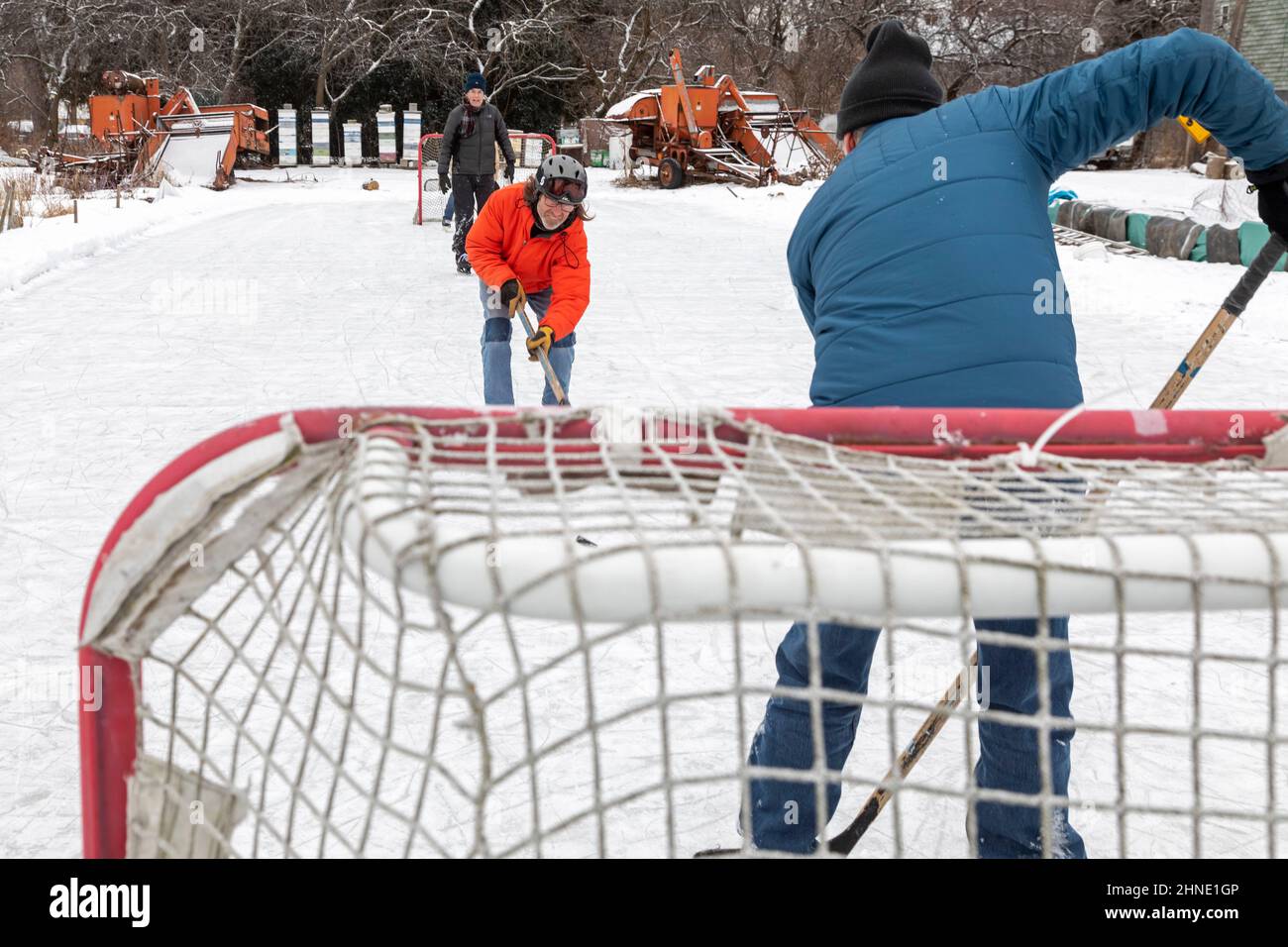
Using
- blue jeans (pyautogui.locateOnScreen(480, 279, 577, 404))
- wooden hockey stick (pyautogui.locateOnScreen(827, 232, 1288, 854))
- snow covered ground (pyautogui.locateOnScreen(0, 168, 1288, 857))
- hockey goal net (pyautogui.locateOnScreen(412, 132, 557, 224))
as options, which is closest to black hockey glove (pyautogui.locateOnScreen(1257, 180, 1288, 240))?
wooden hockey stick (pyautogui.locateOnScreen(827, 232, 1288, 854))

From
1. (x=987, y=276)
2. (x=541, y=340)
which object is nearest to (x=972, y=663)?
(x=987, y=276)

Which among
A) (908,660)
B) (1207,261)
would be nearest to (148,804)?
(908,660)

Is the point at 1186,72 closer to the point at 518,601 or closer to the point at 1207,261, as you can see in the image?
the point at 518,601

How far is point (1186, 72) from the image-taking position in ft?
→ 5.92

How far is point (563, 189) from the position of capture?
381cm

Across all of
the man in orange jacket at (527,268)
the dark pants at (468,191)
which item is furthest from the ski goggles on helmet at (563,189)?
the dark pants at (468,191)

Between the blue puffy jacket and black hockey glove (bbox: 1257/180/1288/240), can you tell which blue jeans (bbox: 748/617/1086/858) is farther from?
black hockey glove (bbox: 1257/180/1288/240)

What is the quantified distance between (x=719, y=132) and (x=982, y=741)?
17750mm

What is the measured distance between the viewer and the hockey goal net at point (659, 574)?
109 centimetres

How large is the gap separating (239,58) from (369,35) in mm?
3274

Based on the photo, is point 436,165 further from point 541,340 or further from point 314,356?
point 541,340

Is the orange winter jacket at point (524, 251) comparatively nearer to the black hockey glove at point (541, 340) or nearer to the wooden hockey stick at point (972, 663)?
the black hockey glove at point (541, 340)

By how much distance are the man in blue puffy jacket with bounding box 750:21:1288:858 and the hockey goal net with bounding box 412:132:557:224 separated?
22.5 ft
